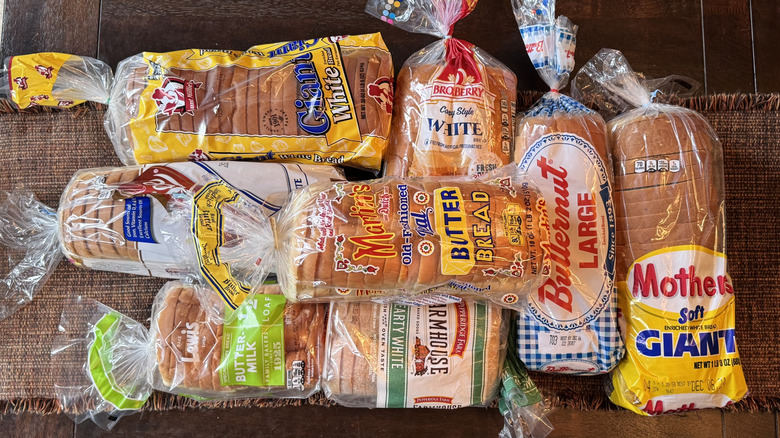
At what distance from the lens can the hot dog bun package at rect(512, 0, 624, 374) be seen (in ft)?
3.69

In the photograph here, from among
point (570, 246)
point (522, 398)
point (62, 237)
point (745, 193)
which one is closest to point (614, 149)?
point (570, 246)

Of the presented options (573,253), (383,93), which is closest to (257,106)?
(383,93)

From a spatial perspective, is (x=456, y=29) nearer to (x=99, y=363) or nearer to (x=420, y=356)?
(x=420, y=356)

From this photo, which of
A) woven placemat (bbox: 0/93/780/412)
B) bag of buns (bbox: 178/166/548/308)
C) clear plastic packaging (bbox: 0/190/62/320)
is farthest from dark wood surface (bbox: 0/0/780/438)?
bag of buns (bbox: 178/166/548/308)

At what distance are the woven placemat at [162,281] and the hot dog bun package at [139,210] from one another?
0.44 ft

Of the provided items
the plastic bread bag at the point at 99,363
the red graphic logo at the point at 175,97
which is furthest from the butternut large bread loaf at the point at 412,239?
the plastic bread bag at the point at 99,363

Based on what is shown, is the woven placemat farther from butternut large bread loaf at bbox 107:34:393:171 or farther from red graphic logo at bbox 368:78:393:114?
red graphic logo at bbox 368:78:393:114

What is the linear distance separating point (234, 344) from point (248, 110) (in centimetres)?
53

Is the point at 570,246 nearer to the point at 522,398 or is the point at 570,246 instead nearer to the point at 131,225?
the point at 522,398

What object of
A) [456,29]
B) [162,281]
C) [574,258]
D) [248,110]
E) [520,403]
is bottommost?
[520,403]

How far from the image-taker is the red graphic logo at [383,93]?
1207 mm

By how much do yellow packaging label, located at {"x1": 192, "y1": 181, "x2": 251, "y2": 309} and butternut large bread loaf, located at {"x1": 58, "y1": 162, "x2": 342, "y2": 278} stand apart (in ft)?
0.38

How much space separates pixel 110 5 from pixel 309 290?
1087mm

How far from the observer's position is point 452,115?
1.18 meters
